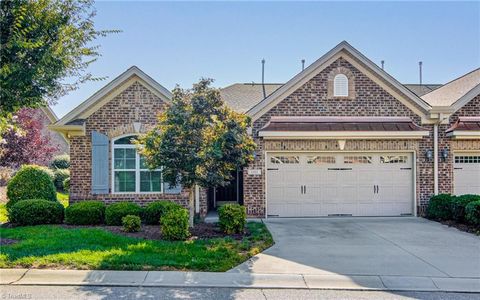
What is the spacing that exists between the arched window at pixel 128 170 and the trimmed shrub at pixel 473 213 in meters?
9.66

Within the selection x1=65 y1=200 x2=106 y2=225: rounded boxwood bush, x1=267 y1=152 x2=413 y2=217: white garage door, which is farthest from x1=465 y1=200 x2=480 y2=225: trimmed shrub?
x1=65 y1=200 x2=106 y2=225: rounded boxwood bush

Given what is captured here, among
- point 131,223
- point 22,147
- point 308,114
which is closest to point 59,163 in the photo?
point 22,147

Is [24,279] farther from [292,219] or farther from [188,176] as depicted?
[292,219]

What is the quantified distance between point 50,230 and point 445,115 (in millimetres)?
13216

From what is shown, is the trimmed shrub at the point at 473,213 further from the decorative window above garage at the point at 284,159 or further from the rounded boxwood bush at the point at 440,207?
the decorative window above garage at the point at 284,159

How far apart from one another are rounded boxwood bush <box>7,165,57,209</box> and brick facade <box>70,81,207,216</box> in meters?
0.75

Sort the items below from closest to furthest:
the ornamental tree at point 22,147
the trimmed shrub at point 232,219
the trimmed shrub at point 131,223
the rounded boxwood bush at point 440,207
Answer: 1. the trimmed shrub at point 131,223
2. the trimmed shrub at point 232,219
3. the rounded boxwood bush at point 440,207
4. the ornamental tree at point 22,147

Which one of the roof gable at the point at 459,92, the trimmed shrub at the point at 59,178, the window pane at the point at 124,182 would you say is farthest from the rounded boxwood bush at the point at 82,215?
the roof gable at the point at 459,92

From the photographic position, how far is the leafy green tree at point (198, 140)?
29.0 ft

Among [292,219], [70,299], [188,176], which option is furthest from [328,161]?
[70,299]

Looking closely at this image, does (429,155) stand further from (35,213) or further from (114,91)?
(35,213)

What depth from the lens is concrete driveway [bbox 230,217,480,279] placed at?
21.9 ft

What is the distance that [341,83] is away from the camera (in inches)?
513

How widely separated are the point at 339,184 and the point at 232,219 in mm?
5329
